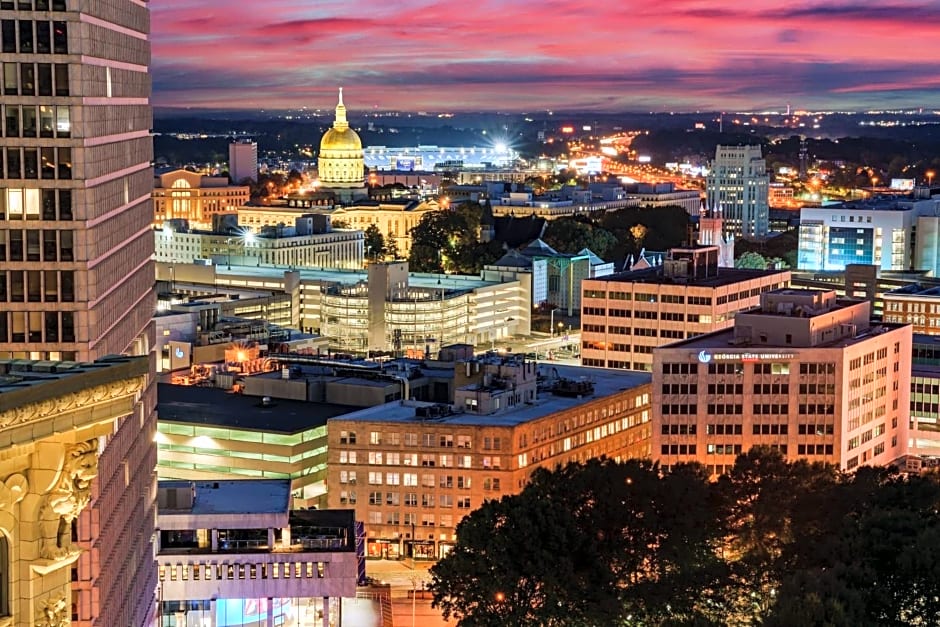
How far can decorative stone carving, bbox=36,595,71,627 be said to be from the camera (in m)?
17.1

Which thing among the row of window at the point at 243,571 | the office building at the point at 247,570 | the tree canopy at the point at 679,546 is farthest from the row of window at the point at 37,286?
the row of window at the point at 243,571

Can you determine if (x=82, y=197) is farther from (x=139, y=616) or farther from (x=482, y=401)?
(x=482, y=401)

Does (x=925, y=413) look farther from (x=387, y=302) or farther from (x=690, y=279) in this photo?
(x=387, y=302)

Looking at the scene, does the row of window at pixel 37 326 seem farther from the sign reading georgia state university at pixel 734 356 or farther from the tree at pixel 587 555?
the sign reading georgia state university at pixel 734 356

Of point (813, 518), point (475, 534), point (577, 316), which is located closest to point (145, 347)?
point (475, 534)

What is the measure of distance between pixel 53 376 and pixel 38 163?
3597cm

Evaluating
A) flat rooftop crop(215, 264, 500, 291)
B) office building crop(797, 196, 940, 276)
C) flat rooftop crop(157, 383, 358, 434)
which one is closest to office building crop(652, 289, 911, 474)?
flat rooftop crop(157, 383, 358, 434)

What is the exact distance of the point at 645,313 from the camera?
13050cm

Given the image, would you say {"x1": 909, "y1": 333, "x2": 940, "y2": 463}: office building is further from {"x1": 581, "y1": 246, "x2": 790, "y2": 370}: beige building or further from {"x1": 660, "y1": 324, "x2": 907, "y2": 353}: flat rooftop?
{"x1": 581, "y1": 246, "x2": 790, "y2": 370}: beige building

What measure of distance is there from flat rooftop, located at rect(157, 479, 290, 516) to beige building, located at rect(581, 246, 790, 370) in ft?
179

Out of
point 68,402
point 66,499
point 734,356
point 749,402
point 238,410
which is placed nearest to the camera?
point 68,402

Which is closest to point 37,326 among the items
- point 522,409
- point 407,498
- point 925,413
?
point 407,498

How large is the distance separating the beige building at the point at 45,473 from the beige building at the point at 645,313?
112 m

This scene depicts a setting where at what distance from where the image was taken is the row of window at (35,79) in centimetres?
5047
